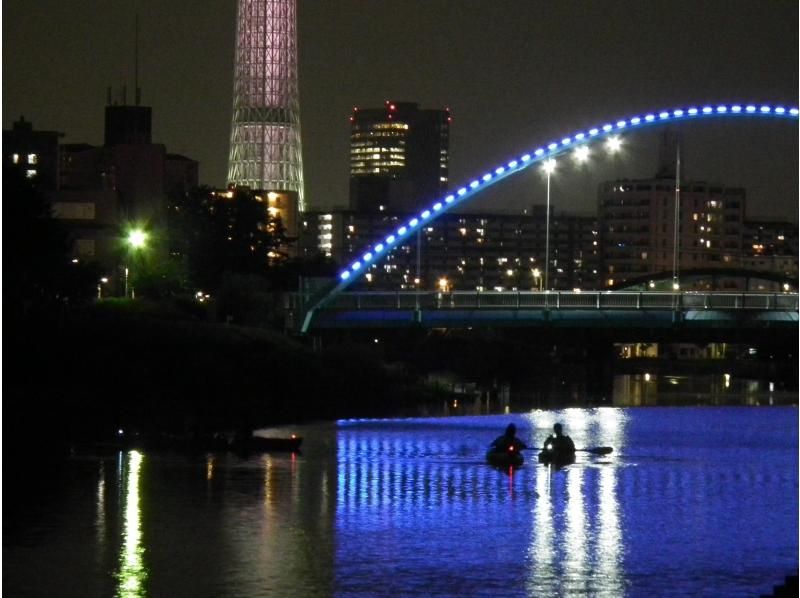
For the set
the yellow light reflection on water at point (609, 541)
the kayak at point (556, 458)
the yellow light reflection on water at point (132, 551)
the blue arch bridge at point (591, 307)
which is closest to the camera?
the yellow light reflection on water at point (132, 551)

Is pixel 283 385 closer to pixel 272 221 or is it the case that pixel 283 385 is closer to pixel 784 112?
pixel 784 112

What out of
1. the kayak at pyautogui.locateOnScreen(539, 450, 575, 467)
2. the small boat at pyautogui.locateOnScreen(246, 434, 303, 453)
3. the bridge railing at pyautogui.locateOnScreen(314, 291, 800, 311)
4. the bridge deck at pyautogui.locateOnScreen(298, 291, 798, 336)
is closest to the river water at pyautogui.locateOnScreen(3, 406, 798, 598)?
the kayak at pyautogui.locateOnScreen(539, 450, 575, 467)

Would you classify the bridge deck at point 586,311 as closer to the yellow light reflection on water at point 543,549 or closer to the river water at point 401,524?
the river water at point 401,524

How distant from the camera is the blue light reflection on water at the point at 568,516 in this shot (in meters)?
45.5

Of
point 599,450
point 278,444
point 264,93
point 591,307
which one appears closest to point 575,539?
Answer: point 278,444

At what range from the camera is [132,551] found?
48.3m

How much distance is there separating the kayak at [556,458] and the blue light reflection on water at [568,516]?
0.57 metres

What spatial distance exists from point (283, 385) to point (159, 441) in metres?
25.8

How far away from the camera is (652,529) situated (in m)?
54.3

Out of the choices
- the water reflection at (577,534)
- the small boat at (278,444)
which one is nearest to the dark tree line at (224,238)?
the small boat at (278,444)

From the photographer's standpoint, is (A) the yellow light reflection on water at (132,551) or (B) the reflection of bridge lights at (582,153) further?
(B) the reflection of bridge lights at (582,153)

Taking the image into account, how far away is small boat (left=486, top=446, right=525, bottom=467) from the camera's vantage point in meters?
70.2

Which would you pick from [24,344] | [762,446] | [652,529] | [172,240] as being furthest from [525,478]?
[172,240]

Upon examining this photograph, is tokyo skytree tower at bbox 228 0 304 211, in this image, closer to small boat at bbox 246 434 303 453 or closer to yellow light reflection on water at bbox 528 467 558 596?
small boat at bbox 246 434 303 453
